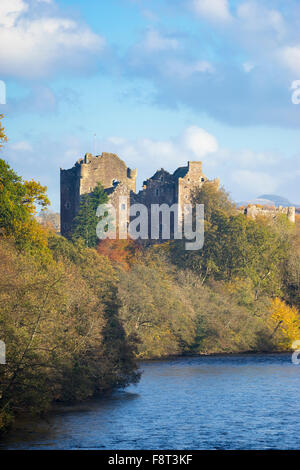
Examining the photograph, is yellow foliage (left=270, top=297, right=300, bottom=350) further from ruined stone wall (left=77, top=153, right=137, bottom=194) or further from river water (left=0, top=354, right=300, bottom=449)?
ruined stone wall (left=77, top=153, right=137, bottom=194)

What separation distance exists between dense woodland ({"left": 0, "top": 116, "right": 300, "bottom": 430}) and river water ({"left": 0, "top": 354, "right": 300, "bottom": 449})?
4.35ft

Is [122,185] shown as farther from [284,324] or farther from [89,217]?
[284,324]

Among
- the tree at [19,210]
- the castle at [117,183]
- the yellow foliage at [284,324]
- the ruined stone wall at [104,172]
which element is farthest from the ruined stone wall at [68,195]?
the tree at [19,210]

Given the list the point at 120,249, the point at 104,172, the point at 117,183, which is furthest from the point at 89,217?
the point at 104,172

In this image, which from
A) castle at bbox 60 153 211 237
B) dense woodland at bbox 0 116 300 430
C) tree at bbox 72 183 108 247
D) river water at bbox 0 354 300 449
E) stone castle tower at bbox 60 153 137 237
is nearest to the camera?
river water at bbox 0 354 300 449

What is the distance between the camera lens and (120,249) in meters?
85.7

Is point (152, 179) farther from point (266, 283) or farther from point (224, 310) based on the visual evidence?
point (224, 310)

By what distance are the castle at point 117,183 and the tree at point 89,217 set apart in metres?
2.03

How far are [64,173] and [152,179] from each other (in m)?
13.6

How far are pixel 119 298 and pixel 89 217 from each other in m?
38.0

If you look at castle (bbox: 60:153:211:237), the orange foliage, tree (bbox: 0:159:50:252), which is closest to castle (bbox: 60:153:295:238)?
castle (bbox: 60:153:211:237)

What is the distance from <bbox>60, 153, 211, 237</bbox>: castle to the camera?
9756cm
